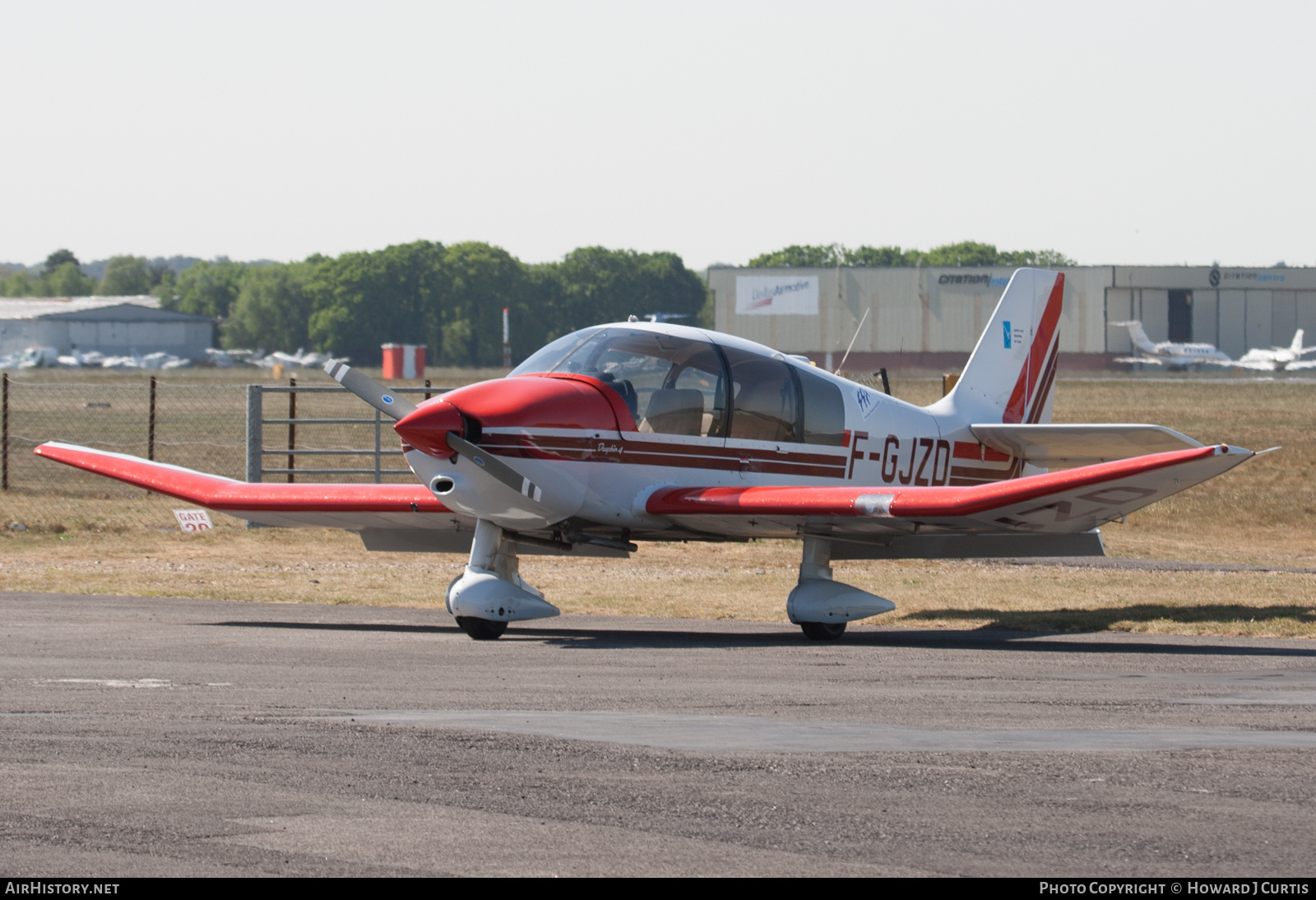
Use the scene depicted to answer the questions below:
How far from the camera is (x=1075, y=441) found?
1436 centimetres

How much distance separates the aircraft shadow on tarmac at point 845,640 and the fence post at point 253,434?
9.11 metres

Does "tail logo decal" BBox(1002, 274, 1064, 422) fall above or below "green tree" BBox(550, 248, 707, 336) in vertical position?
below

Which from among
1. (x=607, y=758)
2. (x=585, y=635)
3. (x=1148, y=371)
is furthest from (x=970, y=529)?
(x=1148, y=371)

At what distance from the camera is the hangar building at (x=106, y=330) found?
15812 cm

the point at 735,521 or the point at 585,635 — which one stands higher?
the point at 735,521

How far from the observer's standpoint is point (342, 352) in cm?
16525

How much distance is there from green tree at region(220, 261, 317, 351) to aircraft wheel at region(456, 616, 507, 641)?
166m

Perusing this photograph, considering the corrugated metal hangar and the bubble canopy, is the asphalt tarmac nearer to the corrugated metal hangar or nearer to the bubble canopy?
the bubble canopy

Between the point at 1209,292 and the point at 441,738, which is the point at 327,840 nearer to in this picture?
the point at 441,738

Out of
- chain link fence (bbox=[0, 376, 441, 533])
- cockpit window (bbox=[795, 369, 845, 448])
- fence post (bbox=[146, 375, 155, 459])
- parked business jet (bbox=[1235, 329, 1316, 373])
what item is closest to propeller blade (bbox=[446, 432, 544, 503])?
cockpit window (bbox=[795, 369, 845, 448])

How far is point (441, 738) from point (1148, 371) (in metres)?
108

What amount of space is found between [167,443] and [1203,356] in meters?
93.1

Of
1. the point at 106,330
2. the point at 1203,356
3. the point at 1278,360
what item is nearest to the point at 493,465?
the point at 1278,360

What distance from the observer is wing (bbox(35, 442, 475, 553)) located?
13.4m
